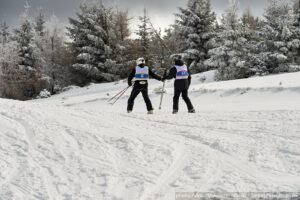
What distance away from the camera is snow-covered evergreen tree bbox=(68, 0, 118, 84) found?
94.6 ft

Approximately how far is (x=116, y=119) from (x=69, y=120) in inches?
46.6

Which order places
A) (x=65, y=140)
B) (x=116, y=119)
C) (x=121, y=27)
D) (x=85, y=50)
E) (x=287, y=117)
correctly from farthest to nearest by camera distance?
(x=121, y=27), (x=85, y=50), (x=116, y=119), (x=287, y=117), (x=65, y=140)

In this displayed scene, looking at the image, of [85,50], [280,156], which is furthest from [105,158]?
[85,50]

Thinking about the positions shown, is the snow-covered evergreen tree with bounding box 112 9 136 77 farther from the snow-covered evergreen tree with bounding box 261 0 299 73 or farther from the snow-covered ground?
the snow-covered ground

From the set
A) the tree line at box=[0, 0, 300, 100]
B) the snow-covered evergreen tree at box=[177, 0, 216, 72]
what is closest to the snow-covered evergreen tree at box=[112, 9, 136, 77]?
the tree line at box=[0, 0, 300, 100]

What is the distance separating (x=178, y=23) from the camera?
27391 millimetres

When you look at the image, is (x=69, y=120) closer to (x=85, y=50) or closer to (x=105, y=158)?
(x=105, y=158)

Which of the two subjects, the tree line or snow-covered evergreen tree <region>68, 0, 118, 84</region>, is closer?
the tree line

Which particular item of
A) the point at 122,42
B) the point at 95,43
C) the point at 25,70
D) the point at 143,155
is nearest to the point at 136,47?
→ the point at 122,42

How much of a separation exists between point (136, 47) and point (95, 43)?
6.00m

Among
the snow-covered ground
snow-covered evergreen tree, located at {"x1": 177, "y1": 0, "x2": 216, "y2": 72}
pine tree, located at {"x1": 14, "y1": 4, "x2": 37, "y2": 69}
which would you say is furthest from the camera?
pine tree, located at {"x1": 14, "y1": 4, "x2": 37, "y2": 69}

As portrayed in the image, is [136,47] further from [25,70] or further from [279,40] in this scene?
[279,40]

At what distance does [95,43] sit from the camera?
29156 mm

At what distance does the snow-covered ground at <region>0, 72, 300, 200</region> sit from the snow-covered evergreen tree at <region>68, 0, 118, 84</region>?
22.3 meters
